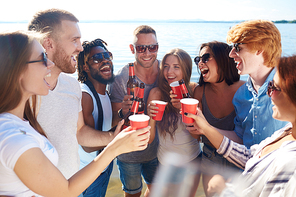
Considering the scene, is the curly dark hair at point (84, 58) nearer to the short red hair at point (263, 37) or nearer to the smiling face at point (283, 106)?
the short red hair at point (263, 37)

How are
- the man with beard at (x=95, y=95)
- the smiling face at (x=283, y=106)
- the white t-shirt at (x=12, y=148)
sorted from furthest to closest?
the man with beard at (x=95, y=95) < the smiling face at (x=283, y=106) < the white t-shirt at (x=12, y=148)

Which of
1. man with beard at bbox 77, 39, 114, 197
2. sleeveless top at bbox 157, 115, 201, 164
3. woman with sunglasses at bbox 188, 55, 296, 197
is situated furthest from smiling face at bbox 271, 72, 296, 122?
man with beard at bbox 77, 39, 114, 197

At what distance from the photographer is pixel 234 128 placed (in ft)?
9.75

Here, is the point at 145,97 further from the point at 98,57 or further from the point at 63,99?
the point at 63,99

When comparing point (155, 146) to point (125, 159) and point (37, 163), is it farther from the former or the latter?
point (37, 163)

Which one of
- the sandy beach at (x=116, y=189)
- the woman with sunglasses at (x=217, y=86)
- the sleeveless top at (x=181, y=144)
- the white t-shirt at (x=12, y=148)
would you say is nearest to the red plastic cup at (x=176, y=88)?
the sleeveless top at (x=181, y=144)

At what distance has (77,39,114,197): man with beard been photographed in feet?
9.12

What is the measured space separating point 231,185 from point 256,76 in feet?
4.54

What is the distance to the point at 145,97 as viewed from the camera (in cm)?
329

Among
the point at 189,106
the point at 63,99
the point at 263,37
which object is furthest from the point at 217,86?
the point at 63,99

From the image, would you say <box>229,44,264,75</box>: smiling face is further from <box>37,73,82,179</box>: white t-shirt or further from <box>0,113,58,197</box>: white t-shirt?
<box>0,113,58,197</box>: white t-shirt

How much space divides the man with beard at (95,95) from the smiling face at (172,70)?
0.91m

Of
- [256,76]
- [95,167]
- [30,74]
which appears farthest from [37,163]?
[256,76]

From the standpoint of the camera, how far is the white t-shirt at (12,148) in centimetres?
117
